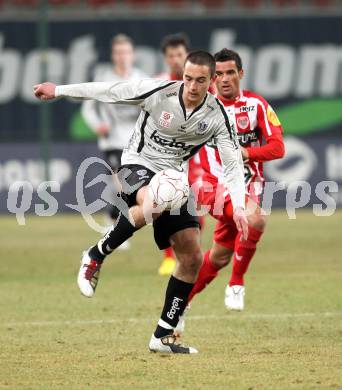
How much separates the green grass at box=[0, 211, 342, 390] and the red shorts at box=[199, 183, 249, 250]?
2.33 feet

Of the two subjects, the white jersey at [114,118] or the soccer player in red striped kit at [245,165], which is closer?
the soccer player in red striped kit at [245,165]

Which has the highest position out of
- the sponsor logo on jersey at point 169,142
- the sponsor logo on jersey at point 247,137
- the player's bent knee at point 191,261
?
the sponsor logo on jersey at point 169,142

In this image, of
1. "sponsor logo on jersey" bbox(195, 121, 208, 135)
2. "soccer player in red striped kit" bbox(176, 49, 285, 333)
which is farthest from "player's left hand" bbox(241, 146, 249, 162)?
"sponsor logo on jersey" bbox(195, 121, 208, 135)

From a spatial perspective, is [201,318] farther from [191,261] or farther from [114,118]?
A: [114,118]

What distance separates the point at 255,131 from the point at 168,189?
1.80 metres

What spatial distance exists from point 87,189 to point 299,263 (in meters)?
7.66

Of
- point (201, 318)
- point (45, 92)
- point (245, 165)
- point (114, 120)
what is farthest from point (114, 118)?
point (45, 92)


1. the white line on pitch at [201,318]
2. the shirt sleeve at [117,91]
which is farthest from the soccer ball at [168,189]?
the white line on pitch at [201,318]

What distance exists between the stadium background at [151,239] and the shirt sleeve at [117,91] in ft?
5.94

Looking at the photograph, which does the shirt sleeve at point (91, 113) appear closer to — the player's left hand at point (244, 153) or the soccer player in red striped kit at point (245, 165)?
the soccer player in red striped kit at point (245, 165)

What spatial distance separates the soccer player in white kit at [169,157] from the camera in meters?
8.02

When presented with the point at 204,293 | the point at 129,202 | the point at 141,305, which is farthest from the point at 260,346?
the point at 204,293

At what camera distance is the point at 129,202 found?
26.9 ft

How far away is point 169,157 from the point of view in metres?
8.23
